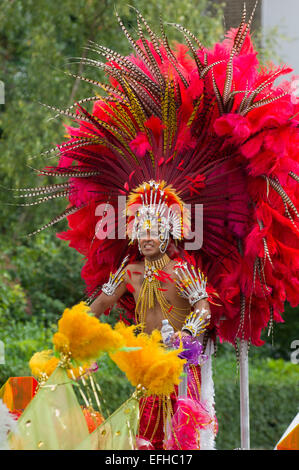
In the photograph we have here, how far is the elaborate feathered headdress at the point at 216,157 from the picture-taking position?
3.75 meters

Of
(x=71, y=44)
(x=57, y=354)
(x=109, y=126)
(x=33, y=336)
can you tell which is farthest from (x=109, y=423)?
(x=71, y=44)

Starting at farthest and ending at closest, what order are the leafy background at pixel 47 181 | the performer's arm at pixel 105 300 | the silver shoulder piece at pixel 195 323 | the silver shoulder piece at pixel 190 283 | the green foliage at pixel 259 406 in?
the leafy background at pixel 47 181 → the green foliage at pixel 259 406 → the performer's arm at pixel 105 300 → the silver shoulder piece at pixel 190 283 → the silver shoulder piece at pixel 195 323

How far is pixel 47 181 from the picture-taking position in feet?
25.7

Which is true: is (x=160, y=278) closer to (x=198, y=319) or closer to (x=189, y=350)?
(x=198, y=319)

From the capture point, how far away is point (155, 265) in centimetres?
375

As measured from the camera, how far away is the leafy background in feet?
23.9

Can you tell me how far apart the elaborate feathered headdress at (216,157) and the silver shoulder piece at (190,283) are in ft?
0.62

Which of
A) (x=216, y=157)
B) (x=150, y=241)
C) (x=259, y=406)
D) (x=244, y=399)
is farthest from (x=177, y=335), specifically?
(x=259, y=406)

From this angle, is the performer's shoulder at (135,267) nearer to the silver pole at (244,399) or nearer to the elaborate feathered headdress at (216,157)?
the elaborate feathered headdress at (216,157)

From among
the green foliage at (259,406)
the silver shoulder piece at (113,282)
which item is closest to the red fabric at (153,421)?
the silver shoulder piece at (113,282)

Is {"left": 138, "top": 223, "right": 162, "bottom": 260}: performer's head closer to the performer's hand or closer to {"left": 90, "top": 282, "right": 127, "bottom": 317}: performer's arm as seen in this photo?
{"left": 90, "top": 282, "right": 127, "bottom": 317}: performer's arm

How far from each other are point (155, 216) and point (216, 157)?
484 mm

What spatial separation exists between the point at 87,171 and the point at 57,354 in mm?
1559

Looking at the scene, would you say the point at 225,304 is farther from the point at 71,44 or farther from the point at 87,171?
the point at 71,44
